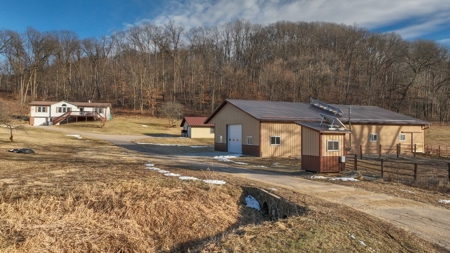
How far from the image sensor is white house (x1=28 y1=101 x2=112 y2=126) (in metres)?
54.7

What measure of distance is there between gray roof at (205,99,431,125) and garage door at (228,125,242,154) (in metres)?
2.05

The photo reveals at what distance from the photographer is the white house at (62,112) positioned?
54.7 metres

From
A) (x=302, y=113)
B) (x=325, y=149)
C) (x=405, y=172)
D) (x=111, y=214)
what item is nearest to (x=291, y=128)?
(x=302, y=113)

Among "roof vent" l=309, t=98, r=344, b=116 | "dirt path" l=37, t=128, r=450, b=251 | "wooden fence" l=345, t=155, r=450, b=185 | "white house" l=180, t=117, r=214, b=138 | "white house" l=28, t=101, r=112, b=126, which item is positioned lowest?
"dirt path" l=37, t=128, r=450, b=251

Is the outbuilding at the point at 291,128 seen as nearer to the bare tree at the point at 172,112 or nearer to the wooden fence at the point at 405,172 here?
the wooden fence at the point at 405,172

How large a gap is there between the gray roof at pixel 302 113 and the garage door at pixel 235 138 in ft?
6.71

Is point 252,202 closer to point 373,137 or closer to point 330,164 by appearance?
point 330,164

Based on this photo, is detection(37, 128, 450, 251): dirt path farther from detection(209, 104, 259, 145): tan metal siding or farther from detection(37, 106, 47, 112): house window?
detection(37, 106, 47, 112): house window

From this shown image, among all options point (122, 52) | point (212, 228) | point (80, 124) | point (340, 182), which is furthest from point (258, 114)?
point (122, 52)

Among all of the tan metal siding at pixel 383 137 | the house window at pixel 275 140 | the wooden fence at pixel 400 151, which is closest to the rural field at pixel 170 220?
the house window at pixel 275 140

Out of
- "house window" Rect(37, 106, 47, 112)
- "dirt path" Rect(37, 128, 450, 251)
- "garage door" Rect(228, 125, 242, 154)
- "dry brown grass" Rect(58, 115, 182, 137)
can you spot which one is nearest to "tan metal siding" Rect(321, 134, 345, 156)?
"dirt path" Rect(37, 128, 450, 251)

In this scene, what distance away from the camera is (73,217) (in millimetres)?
7824

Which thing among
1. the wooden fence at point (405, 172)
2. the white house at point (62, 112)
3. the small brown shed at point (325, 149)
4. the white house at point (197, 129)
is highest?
the white house at point (62, 112)

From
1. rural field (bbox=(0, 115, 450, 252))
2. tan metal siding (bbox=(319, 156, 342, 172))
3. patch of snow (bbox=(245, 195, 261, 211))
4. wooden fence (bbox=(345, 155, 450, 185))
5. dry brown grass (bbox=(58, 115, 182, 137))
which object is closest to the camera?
rural field (bbox=(0, 115, 450, 252))
